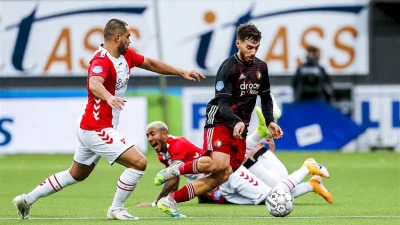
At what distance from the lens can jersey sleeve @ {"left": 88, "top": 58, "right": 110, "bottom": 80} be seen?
33.4 ft

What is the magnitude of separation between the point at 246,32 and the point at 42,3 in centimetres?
1538

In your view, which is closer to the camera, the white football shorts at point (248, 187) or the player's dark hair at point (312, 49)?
the white football shorts at point (248, 187)

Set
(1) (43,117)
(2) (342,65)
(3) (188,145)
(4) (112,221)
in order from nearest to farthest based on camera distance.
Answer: (4) (112,221), (3) (188,145), (1) (43,117), (2) (342,65)

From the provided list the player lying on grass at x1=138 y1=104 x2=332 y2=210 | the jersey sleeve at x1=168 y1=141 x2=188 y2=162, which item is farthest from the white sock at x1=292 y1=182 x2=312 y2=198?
the jersey sleeve at x1=168 y1=141 x2=188 y2=162

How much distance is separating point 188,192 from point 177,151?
1446 mm

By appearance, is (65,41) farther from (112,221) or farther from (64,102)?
(112,221)

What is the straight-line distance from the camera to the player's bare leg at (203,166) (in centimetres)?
1066

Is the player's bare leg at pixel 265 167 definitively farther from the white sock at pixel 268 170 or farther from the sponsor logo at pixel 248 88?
the sponsor logo at pixel 248 88

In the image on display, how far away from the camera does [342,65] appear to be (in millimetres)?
24609

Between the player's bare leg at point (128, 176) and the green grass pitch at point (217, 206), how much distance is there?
0.18m

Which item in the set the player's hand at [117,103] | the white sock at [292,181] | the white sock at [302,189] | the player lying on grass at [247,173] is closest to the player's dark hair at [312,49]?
the player lying on grass at [247,173]

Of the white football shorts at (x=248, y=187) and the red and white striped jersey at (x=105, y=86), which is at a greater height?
the red and white striped jersey at (x=105, y=86)

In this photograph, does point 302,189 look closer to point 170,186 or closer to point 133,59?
point 170,186

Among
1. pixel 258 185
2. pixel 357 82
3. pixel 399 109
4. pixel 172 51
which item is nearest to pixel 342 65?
pixel 357 82
